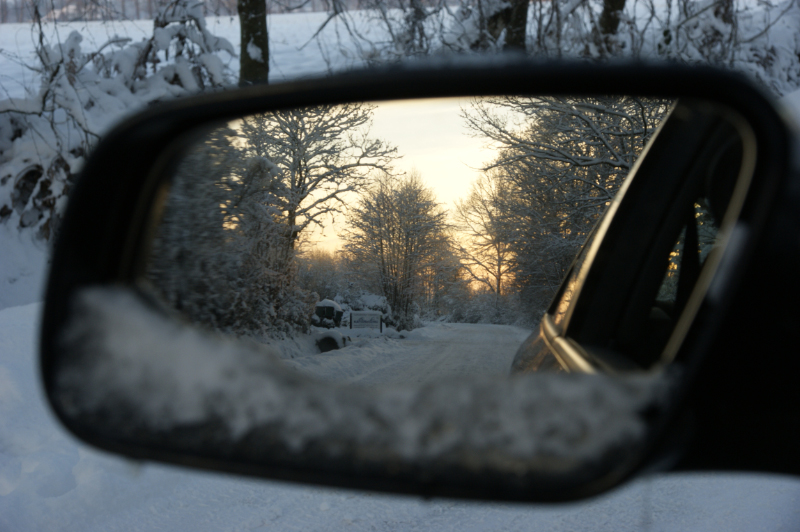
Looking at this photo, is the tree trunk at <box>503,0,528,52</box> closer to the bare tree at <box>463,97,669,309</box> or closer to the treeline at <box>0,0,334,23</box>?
the treeline at <box>0,0,334,23</box>

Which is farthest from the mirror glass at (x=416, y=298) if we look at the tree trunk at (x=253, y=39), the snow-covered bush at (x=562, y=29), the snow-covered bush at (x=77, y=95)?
the tree trunk at (x=253, y=39)

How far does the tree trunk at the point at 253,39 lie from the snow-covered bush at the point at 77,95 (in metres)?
0.39

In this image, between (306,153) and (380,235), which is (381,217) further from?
(306,153)

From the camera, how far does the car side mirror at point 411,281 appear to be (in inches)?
39.4

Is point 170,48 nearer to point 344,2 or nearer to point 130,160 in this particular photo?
point 344,2

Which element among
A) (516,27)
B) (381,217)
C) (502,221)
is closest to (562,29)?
(516,27)

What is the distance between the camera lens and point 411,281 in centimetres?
150

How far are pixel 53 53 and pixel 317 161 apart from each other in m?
7.66

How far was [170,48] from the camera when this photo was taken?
906cm

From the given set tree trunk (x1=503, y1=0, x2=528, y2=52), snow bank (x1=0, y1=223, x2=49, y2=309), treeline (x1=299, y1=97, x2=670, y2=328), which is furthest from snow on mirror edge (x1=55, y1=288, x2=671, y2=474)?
tree trunk (x1=503, y1=0, x2=528, y2=52)

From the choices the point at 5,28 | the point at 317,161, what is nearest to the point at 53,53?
the point at 5,28

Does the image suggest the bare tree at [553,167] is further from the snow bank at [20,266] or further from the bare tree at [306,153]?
the snow bank at [20,266]

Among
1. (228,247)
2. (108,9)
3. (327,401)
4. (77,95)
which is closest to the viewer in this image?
(327,401)

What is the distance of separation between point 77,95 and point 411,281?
26.6ft
